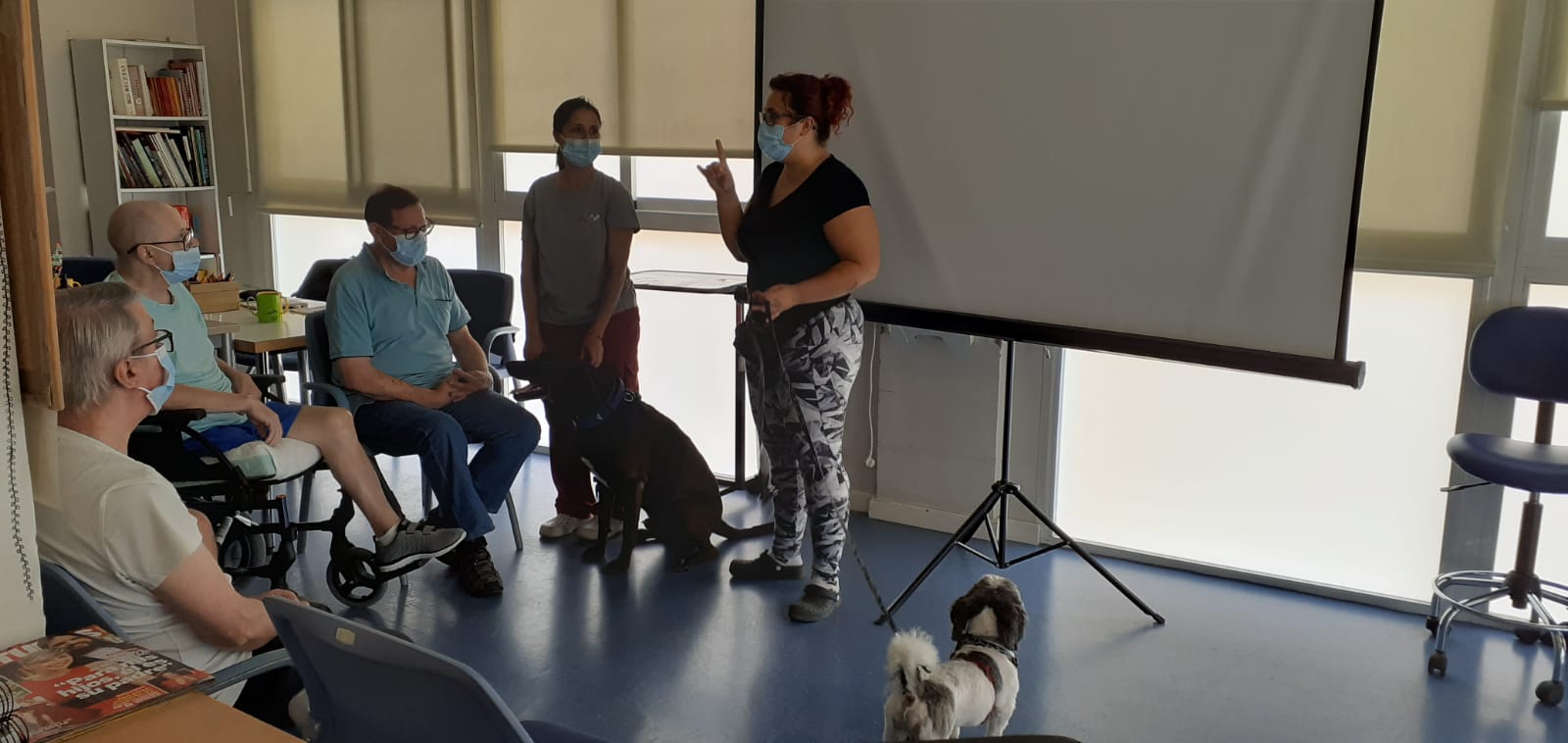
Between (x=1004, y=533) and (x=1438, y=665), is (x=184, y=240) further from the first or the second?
(x=1438, y=665)

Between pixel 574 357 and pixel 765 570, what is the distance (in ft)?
3.28

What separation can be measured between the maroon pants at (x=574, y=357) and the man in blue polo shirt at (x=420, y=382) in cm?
28

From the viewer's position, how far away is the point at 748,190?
418 centimetres

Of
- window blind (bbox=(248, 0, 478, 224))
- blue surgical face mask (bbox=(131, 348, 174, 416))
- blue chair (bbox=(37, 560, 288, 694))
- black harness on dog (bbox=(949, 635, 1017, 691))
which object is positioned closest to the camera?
blue chair (bbox=(37, 560, 288, 694))

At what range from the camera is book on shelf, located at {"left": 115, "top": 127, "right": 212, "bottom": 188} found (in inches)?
216

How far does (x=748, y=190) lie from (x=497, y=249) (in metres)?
1.46

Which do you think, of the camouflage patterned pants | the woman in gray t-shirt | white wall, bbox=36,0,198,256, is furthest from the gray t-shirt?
white wall, bbox=36,0,198,256

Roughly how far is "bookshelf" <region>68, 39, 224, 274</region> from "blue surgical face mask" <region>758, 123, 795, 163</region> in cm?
354

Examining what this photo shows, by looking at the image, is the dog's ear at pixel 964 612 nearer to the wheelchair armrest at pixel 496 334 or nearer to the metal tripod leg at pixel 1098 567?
the metal tripod leg at pixel 1098 567

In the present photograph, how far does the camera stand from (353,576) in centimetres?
343

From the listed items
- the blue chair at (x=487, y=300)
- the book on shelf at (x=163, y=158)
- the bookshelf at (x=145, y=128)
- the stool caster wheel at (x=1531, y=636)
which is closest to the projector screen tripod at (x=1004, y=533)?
the stool caster wheel at (x=1531, y=636)

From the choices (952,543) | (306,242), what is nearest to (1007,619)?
(952,543)

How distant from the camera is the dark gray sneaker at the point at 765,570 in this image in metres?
3.72

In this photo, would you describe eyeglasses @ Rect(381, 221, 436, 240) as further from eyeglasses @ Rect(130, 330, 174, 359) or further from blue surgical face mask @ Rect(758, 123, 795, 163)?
eyeglasses @ Rect(130, 330, 174, 359)
